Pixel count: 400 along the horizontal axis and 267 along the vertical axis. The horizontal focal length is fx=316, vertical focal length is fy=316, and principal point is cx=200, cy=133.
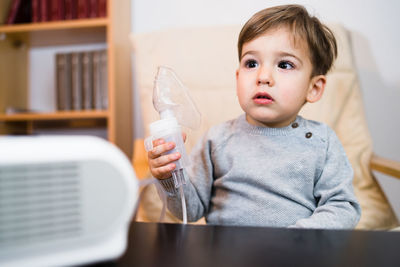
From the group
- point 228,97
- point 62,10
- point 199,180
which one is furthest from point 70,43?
point 199,180

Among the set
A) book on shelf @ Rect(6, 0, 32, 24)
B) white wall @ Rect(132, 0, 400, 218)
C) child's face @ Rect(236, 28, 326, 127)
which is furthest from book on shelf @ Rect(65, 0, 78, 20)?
child's face @ Rect(236, 28, 326, 127)

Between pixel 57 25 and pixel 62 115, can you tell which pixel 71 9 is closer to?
pixel 57 25

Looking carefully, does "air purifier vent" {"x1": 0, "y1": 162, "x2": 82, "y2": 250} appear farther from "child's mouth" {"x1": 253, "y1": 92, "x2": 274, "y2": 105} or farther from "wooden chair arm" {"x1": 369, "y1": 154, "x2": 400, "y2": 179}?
"wooden chair arm" {"x1": 369, "y1": 154, "x2": 400, "y2": 179}

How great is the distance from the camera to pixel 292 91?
0.54 metres

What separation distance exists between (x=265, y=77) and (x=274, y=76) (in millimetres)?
16

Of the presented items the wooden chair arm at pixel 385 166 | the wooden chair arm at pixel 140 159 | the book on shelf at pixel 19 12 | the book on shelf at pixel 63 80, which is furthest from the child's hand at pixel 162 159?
the book on shelf at pixel 19 12

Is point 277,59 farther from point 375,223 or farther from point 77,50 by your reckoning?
point 77,50

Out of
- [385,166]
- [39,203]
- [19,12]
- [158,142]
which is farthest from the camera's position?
[19,12]

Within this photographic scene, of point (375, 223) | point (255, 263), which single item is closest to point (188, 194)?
point (255, 263)

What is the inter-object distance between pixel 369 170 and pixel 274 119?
1.57 feet

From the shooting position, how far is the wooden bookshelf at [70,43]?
1491 mm

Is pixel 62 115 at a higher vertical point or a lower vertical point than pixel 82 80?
lower

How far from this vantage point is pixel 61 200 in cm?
26

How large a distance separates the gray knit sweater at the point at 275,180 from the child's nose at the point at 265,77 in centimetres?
13
